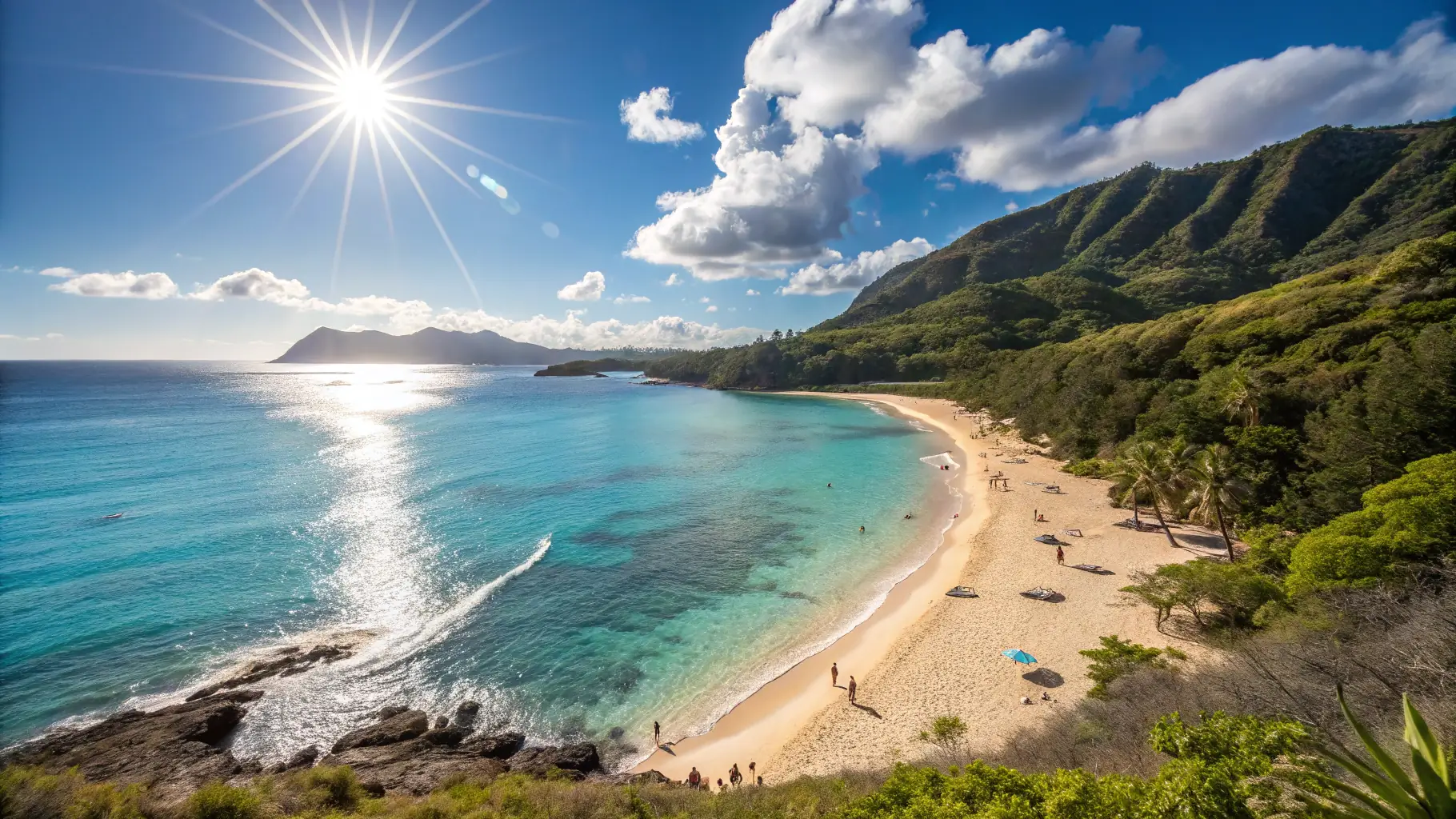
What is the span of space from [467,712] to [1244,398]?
154 ft

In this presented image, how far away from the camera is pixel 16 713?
62.3 feet

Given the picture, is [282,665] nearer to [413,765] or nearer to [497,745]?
[413,765]

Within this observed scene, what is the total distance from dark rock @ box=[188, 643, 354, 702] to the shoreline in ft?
53.3

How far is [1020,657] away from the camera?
70.4 feet

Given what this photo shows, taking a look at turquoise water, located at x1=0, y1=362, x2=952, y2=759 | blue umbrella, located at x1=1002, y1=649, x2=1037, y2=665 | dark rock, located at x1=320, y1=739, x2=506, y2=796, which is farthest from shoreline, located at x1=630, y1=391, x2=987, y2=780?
dark rock, located at x1=320, y1=739, x2=506, y2=796

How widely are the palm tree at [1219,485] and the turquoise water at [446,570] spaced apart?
1588cm

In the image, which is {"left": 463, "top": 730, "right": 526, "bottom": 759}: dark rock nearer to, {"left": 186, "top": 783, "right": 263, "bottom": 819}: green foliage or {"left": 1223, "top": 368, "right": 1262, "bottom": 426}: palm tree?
{"left": 186, "top": 783, "right": 263, "bottom": 819}: green foliage

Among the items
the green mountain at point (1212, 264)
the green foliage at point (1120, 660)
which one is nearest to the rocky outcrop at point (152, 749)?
the green foliage at point (1120, 660)

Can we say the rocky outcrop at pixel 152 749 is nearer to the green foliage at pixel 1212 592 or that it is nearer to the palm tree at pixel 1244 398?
the green foliage at pixel 1212 592

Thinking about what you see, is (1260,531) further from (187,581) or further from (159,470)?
(159,470)

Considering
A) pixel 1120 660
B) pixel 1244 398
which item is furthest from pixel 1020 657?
pixel 1244 398

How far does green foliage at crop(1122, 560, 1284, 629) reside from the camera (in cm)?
A: 1984

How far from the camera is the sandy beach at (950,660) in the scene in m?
18.2

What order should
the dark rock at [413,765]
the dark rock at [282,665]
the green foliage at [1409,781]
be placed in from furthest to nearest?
the dark rock at [282,665], the dark rock at [413,765], the green foliage at [1409,781]
